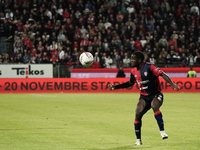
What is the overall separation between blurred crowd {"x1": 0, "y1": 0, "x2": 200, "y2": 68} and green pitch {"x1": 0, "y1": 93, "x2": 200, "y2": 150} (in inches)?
424

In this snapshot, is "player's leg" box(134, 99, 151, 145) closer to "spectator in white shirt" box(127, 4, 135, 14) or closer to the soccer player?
the soccer player

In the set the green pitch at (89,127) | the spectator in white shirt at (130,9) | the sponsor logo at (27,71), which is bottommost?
the green pitch at (89,127)

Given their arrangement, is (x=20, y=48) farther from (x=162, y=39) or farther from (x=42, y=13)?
(x=162, y=39)

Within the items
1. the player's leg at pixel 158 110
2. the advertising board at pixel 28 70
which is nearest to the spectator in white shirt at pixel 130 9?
the advertising board at pixel 28 70

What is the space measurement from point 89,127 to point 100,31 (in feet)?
63.9

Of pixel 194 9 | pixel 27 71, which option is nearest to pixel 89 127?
pixel 27 71

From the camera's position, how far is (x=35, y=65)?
2714 centimetres

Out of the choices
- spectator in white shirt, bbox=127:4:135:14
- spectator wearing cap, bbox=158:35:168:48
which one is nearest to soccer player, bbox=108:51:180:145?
spectator wearing cap, bbox=158:35:168:48

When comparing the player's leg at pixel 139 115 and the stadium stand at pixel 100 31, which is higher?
the stadium stand at pixel 100 31

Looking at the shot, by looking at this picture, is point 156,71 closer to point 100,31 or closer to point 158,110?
point 158,110

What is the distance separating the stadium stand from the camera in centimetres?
2812

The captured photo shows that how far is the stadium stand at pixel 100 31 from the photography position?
2812cm

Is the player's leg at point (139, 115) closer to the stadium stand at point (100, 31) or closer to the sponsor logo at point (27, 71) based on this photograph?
the stadium stand at point (100, 31)

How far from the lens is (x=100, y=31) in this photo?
30359mm
